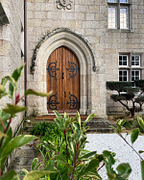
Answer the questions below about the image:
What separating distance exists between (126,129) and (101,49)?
2496 mm

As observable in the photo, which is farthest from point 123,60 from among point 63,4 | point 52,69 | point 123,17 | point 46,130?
point 46,130

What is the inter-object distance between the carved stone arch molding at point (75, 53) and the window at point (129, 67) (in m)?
2.17

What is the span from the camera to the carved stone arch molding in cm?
496

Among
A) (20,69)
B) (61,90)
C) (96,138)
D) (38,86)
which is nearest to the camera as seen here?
(20,69)

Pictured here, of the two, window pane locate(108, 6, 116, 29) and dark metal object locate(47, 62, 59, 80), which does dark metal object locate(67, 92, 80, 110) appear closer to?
dark metal object locate(47, 62, 59, 80)

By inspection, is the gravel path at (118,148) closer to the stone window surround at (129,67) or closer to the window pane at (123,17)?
the stone window surround at (129,67)

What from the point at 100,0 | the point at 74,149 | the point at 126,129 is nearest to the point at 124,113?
the point at 126,129

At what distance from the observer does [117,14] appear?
22.4 feet

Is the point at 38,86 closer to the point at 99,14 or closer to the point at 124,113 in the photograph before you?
the point at 99,14

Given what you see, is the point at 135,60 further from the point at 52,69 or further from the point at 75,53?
the point at 52,69

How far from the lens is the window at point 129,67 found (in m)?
6.76

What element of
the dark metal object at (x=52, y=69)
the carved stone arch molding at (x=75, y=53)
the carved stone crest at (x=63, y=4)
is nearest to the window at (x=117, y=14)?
the carved stone crest at (x=63, y=4)

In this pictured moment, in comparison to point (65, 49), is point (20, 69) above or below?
below

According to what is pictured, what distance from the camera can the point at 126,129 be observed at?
14.7ft
